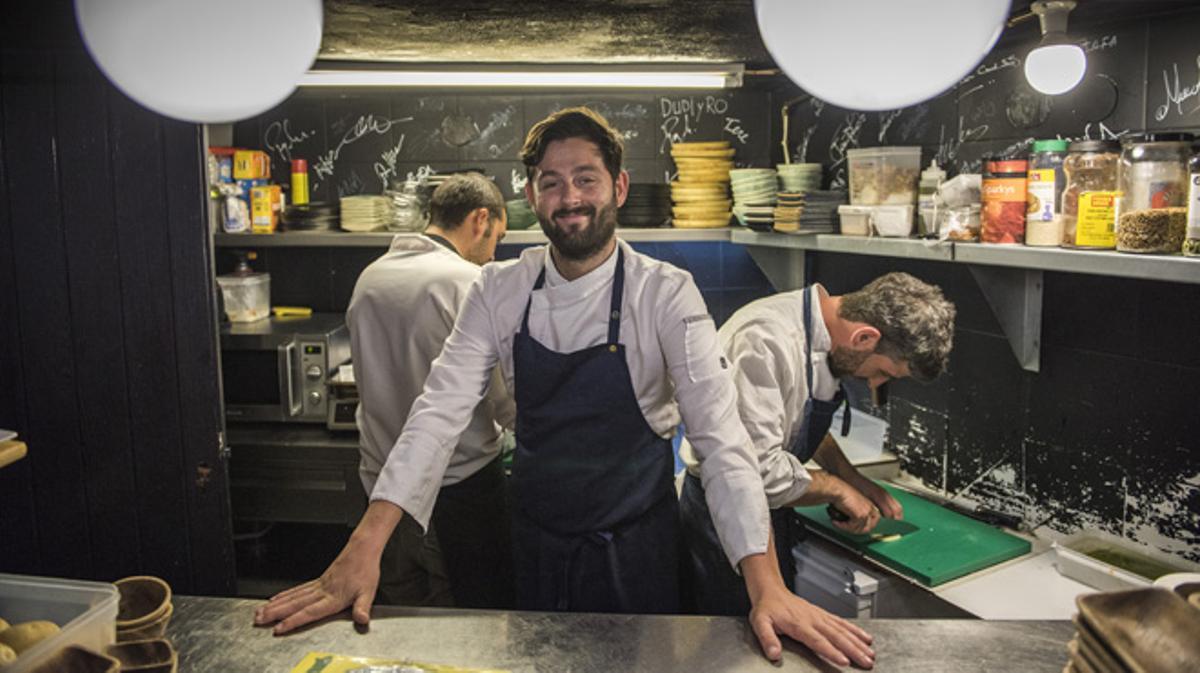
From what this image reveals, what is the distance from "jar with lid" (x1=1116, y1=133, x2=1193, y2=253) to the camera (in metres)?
1.84

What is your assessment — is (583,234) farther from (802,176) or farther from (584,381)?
(802,176)

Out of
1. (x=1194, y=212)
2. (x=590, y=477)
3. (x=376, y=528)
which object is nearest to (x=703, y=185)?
(x=590, y=477)

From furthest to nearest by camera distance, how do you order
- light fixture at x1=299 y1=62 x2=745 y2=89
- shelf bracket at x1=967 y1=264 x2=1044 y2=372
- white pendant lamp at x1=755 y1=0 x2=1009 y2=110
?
light fixture at x1=299 y1=62 x2=745 y2=89, shelf bracket at x1=967 y1=264 x2=1044 y2=372, white pendant lamp at x1=755 y1=0 x2=1009 y2=110

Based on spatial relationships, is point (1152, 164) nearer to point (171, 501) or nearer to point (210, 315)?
point (210, 315)

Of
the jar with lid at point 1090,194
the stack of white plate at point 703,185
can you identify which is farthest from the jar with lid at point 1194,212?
the stack of white plate at point 703,185

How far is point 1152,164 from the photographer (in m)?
1.88

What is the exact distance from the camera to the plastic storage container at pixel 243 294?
389cm

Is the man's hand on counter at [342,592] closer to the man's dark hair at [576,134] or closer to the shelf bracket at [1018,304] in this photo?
the man's dark hair at [576,134]

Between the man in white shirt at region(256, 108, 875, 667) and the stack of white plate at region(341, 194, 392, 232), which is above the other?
the stack of white plate at region(341, 194, 392, 232)

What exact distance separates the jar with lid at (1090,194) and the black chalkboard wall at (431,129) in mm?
2295

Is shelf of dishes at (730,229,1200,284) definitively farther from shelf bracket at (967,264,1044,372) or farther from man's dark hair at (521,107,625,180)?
man's dark hair at (521,107,625,180)

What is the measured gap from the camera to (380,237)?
3.78 metres

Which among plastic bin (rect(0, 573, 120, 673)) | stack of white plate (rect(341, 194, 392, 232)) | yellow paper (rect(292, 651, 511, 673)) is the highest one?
stack of white plate (rect(341, 194, 392, 232))

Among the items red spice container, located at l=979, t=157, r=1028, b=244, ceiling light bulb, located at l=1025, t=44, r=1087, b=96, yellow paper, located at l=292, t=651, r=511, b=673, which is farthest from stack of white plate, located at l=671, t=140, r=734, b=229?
yellow paper, located at l=292, t=651, r=511, b=673
